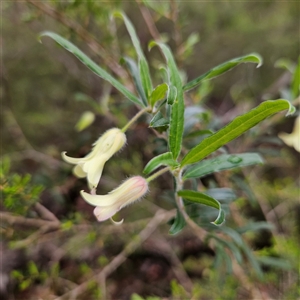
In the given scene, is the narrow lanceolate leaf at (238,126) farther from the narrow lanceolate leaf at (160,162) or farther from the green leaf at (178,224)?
the green leaf at (178,224)

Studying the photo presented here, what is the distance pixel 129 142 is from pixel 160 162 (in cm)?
110

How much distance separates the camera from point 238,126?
503 millimetres

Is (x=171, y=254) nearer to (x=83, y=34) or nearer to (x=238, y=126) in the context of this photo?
(x=83, y=34)

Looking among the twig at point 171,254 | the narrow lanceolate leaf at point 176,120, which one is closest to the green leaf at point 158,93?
the narrow lanceolate leaf at point 176,120

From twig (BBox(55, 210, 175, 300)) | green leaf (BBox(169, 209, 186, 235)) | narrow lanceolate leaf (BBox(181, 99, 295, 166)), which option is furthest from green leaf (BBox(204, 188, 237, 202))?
twig (BBox(55, 210, 175, 300))

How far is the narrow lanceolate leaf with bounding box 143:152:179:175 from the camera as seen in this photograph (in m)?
0.53

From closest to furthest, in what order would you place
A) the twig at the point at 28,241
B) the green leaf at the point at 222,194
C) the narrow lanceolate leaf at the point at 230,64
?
1. the narrow lanceolate leaf at the point at 230,64
2. the green leaf at the point at 222,194
3. the twig at the point at 28,241

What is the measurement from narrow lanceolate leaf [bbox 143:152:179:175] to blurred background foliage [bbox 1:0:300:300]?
193 mm

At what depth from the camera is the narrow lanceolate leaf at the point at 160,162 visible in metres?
0.53

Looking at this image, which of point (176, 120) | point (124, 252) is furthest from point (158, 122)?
point (124, 252)

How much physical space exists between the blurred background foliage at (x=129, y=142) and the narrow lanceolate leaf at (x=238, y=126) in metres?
0.19

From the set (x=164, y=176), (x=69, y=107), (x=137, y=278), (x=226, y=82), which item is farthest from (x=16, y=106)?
(x=226, y=82)

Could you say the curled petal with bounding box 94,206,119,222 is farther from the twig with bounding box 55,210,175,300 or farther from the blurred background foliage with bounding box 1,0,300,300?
the twig with bounding box 55,210,175,300

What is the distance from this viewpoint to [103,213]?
→ 1.82 feet
